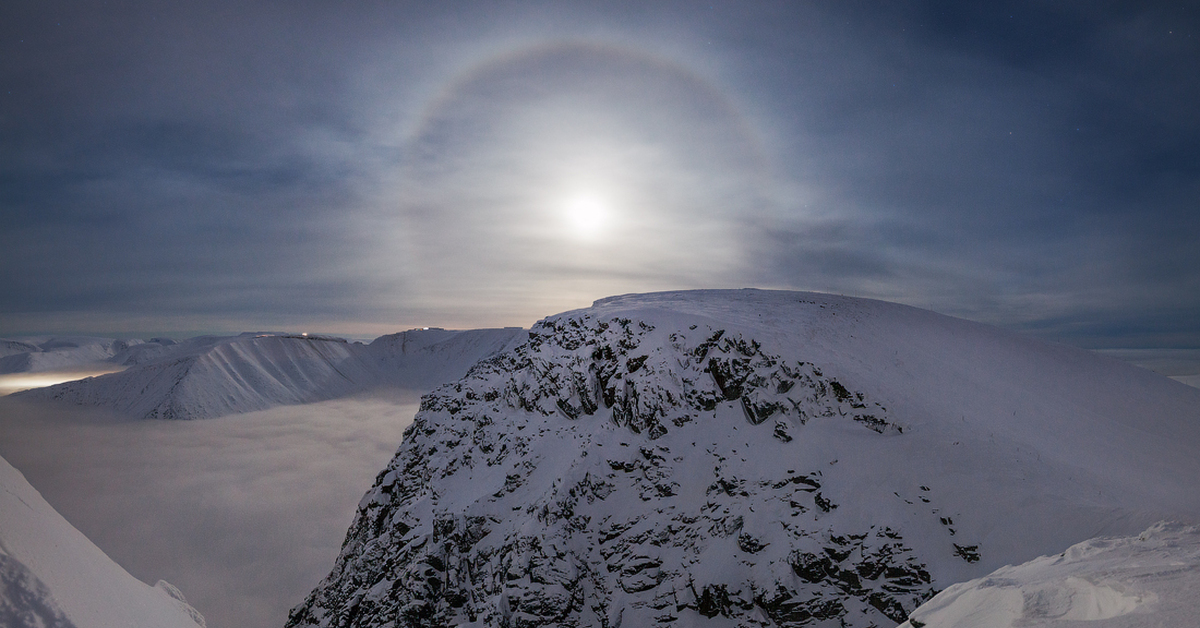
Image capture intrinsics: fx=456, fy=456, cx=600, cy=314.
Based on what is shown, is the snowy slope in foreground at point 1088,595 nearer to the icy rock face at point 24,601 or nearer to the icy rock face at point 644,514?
the icy rock face at point 24,601

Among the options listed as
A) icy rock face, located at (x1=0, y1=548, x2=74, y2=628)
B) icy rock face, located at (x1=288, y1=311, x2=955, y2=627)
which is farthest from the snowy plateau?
icy rock face, located at (x1=0, y1=548, x2=74, y2=628)

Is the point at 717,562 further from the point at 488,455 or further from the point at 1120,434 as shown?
the point at 1120,434

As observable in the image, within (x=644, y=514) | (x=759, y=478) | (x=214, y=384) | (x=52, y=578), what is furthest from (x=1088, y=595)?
(x=214, y=384)

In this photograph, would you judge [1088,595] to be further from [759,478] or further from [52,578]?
[759,478]

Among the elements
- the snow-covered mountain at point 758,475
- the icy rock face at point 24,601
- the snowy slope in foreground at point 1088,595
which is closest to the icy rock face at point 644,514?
the snow-covered mountain at point 758,475

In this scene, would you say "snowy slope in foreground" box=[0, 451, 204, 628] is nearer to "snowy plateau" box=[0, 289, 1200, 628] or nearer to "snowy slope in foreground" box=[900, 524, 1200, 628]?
"snowy plateau" box=[0, 289, 1200, 628]
